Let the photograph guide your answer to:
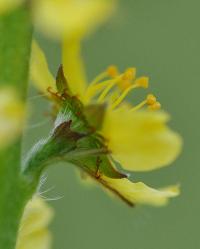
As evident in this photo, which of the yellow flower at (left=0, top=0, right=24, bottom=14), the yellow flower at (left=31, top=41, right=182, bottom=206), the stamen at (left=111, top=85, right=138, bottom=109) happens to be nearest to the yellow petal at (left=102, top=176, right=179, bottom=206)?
the yellow flower at (left=31, top=41, right=182, bottom=206)

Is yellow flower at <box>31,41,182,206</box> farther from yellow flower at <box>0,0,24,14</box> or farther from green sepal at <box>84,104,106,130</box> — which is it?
Result: yellow flower at <box>0,0,24,14</box>

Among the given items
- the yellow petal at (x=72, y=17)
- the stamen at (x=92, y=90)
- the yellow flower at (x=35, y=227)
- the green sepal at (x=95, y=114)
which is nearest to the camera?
the yellow petal at (x=72, y=17)

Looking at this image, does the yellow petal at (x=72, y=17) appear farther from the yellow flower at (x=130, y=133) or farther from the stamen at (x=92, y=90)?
the stamen at (x=92, y=90)

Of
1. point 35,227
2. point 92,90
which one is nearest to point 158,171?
point 35,227

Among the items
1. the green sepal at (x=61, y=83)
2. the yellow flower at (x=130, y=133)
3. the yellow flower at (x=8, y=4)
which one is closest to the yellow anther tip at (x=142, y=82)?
the yellow flower at (x=130, y=133)

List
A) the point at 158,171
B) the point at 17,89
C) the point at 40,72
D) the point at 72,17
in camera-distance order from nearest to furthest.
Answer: the point at 72,17, the point at 17,89, the point at 40,72, the point at 158,171

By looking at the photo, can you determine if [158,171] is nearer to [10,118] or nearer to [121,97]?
[121,97]
